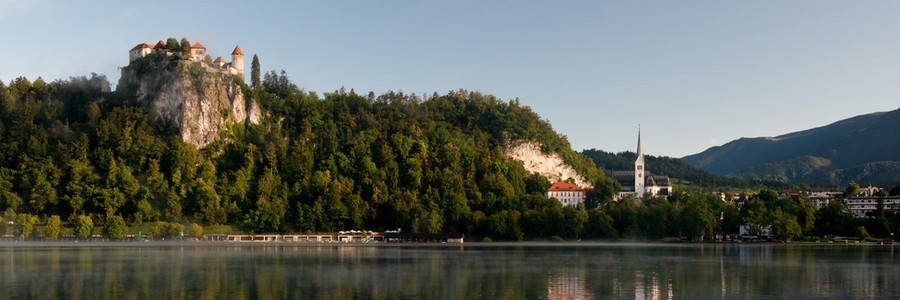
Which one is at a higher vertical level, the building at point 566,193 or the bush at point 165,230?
the building at point 566,193

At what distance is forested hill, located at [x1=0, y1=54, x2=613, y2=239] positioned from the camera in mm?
128875

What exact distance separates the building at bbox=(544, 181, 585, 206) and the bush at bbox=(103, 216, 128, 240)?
80989 millimetres

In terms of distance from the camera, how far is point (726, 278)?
5378 centimetres

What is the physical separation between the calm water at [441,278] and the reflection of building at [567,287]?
0.20 feet

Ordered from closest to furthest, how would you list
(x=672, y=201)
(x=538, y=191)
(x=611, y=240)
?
(x=611, y=240), (x=672, y=201), (x=538, y=191)

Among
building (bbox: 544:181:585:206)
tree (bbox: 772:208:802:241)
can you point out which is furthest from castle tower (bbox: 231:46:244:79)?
tree (bbox: 772:208:802:241)

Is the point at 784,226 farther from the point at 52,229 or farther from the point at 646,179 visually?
the point at 52,229

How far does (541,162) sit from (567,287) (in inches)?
5097

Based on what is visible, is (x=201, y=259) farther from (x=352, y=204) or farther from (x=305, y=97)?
Result: (x=305, y=97)

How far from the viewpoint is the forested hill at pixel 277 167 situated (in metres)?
129

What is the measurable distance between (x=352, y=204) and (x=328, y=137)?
3100 centimetres

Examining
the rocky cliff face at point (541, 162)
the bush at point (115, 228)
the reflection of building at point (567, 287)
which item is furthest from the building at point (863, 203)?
the bush at point (115, 228)

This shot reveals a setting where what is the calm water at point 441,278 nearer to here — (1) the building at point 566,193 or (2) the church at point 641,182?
(1) the building at point 566,193

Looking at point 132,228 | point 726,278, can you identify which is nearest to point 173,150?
point 132,228
